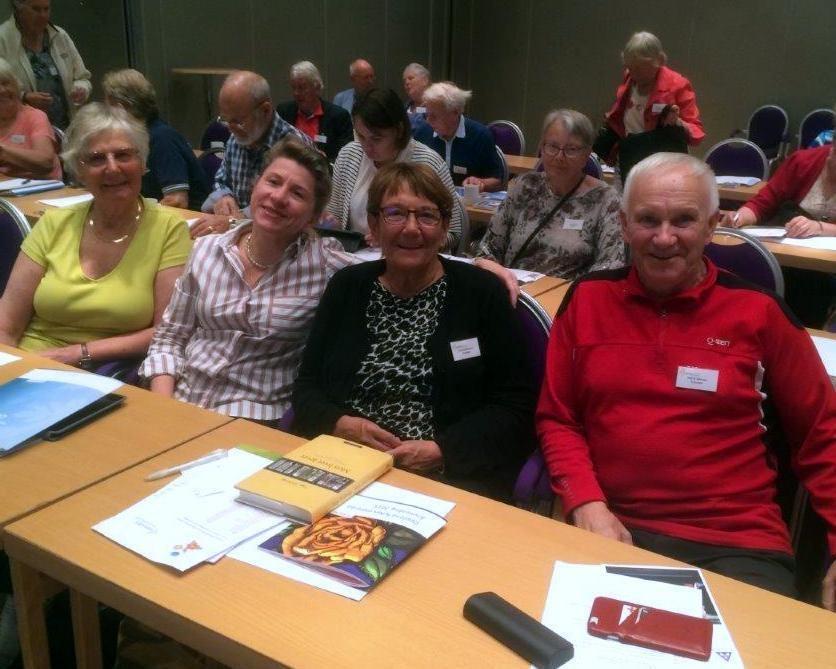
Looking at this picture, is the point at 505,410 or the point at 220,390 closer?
the point at 505,410

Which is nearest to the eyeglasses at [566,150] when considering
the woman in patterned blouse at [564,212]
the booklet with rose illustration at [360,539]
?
the woman in patterned blouse at [564,212]

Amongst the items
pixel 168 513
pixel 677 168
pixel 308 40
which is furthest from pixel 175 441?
pixel 308 40

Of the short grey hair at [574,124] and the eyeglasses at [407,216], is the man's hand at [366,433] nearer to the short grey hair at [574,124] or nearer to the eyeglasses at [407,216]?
the eyeglasses at [407,216]

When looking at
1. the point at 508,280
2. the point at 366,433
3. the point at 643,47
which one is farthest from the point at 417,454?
the point at 643,47

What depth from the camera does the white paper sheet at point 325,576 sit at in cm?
116

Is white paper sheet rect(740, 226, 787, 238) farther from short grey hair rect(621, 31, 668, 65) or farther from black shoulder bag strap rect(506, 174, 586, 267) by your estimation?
short grey hair rect(621, 31, 668, 65)

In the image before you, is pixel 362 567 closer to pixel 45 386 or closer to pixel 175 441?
pixel 175 441

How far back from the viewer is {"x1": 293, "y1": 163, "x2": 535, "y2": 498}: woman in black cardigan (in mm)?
1978

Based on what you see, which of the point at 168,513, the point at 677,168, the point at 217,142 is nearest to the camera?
the point at 168,513

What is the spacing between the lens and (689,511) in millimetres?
1688

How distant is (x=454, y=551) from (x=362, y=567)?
168 millimetres

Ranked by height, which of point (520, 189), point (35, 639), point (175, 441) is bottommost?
point (35, 639)

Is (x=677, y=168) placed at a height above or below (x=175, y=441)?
above

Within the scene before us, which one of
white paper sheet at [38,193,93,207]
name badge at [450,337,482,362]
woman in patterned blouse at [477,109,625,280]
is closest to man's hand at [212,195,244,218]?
white paper sheet at [38,193,93,207]
